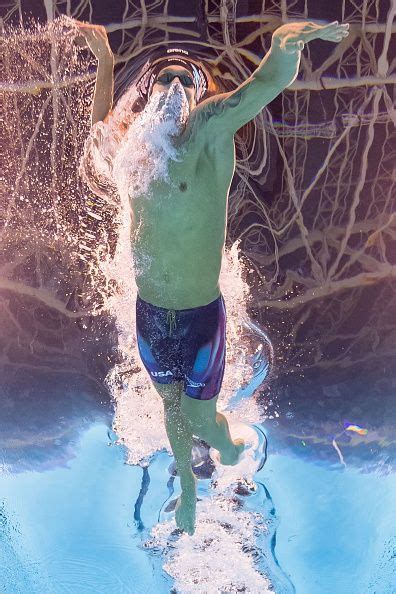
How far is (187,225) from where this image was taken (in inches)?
31.1

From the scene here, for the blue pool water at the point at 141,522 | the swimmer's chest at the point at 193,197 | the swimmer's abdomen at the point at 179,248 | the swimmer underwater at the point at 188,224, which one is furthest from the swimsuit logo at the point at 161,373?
the blue pool water at the point at 141,522

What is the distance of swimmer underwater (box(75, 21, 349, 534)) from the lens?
2.27ft

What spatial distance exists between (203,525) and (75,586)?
10.6 inches

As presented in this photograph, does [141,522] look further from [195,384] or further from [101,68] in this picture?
[101,68]

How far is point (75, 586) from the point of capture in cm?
111

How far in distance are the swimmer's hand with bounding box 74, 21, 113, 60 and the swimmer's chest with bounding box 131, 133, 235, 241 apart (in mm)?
202

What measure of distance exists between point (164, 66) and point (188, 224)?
0.27 m

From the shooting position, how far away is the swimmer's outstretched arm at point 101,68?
0.85 meters

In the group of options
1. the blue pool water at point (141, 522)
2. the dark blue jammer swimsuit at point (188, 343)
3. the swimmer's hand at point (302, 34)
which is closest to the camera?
the swimmer's hand at point (302, 34)

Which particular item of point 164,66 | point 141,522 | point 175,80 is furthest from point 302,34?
point 141,522

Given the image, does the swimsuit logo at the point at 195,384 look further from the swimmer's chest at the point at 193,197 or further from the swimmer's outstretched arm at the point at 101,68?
the swimmer's outstretched arm at the point at 101,68

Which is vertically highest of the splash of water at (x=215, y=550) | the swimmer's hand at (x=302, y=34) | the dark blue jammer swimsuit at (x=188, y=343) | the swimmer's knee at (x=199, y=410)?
the swimmer's hand at (x=302, y=34)

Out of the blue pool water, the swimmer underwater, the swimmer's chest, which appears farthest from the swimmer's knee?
the blue pool water

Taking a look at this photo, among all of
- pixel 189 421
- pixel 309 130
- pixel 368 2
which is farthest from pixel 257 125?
pixel 189 421
